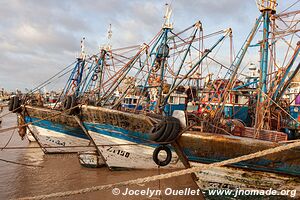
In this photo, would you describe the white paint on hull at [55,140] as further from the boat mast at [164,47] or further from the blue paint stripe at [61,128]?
the boat mast at [164,47]

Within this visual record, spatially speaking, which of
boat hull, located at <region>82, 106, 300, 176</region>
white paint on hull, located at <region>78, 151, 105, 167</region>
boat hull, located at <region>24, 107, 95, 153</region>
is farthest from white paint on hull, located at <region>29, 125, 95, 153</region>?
boat hull, located at <region>82, 106, 300, 176</region>

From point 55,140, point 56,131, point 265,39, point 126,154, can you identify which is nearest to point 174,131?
point 126,154

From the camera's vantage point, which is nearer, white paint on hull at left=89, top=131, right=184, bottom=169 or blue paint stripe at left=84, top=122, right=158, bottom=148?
blue paint stripe at left=84, top=122, right=158, bottom=148

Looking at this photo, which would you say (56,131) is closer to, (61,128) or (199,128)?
(61,128)

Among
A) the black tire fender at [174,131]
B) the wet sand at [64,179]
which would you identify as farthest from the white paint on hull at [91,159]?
the black tire fender at [174,131]

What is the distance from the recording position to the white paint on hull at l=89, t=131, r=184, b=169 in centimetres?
973

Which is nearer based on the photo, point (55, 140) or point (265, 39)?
point (265, 39)

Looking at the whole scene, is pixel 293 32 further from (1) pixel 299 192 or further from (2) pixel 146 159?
(2) pixel 146 159

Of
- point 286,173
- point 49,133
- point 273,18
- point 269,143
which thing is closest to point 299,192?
point 286,173

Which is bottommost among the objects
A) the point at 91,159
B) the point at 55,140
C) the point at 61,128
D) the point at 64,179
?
the point at 64,179

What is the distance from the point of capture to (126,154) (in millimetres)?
10102

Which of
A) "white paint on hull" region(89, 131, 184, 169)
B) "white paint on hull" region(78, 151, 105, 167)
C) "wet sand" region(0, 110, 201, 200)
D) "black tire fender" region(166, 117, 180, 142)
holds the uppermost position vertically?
"black tire fender" region(166, 117, 180, 142)

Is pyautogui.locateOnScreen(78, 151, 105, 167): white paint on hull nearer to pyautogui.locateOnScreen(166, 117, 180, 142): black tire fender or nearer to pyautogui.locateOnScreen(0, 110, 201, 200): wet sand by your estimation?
pyautogui.locateOnScreen(0, 110, 201, 200): wet sand

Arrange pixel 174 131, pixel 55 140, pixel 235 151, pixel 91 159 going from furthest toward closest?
pixel 55 140, pixel 91 159, pixel 235 151, pixel 174 131
